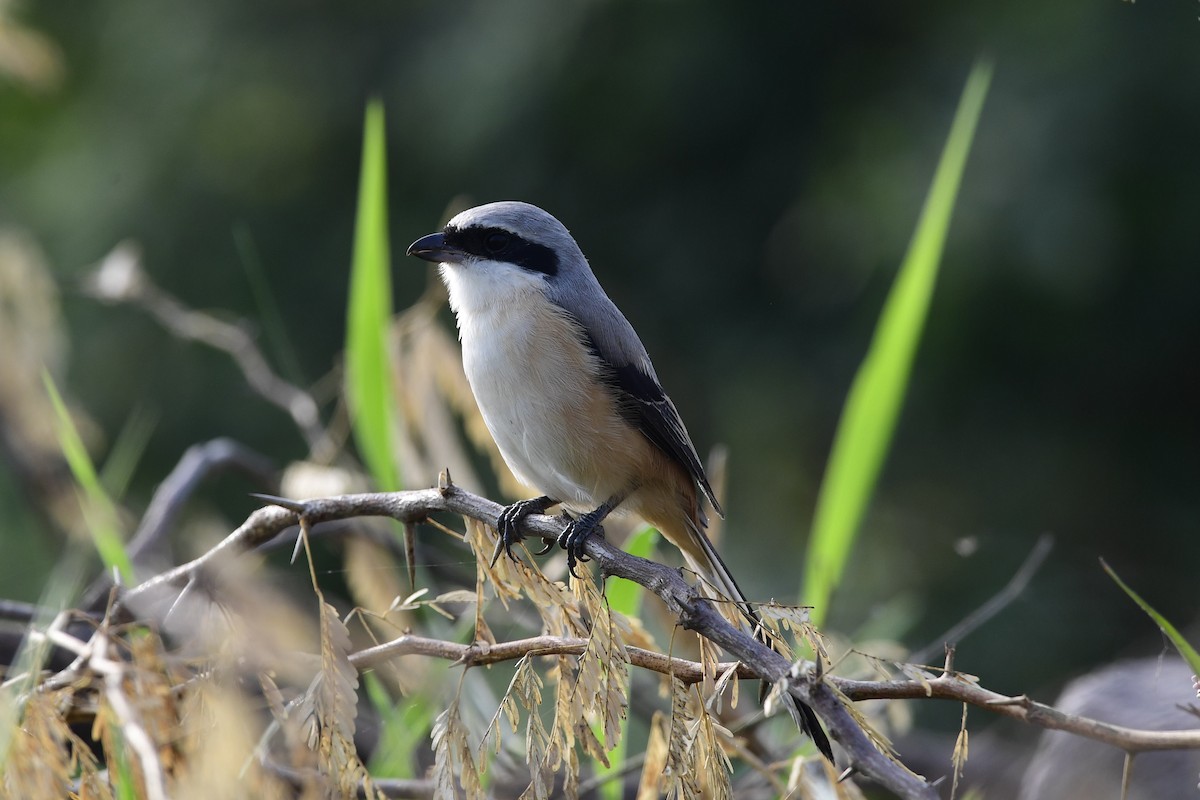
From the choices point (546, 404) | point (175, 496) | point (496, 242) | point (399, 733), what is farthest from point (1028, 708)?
point (496, 242)

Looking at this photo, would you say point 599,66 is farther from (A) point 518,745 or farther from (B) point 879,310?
(A) point 518,745

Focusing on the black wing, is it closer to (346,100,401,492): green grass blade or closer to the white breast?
the white breast

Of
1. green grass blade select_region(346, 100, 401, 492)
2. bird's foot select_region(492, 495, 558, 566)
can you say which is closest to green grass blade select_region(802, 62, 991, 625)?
bird's foot select_region(492, 495, 558, 566)

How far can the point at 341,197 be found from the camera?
5.27 meters

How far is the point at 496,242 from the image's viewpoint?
2756 millimetres

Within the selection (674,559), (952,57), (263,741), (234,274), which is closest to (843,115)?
(952,57)

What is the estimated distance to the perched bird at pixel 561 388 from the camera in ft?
8.12

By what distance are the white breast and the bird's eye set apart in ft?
0.63

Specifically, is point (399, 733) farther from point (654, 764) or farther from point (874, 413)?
point (874, 413)

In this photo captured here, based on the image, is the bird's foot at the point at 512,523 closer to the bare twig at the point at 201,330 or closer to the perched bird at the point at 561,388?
the perched bird at the point at 561,388

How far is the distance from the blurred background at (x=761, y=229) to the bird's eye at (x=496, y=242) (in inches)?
76.7

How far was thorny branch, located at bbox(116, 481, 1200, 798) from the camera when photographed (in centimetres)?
112

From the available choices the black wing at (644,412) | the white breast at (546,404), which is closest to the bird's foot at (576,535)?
the white breast at (546,404)

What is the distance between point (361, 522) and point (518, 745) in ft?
2.36
